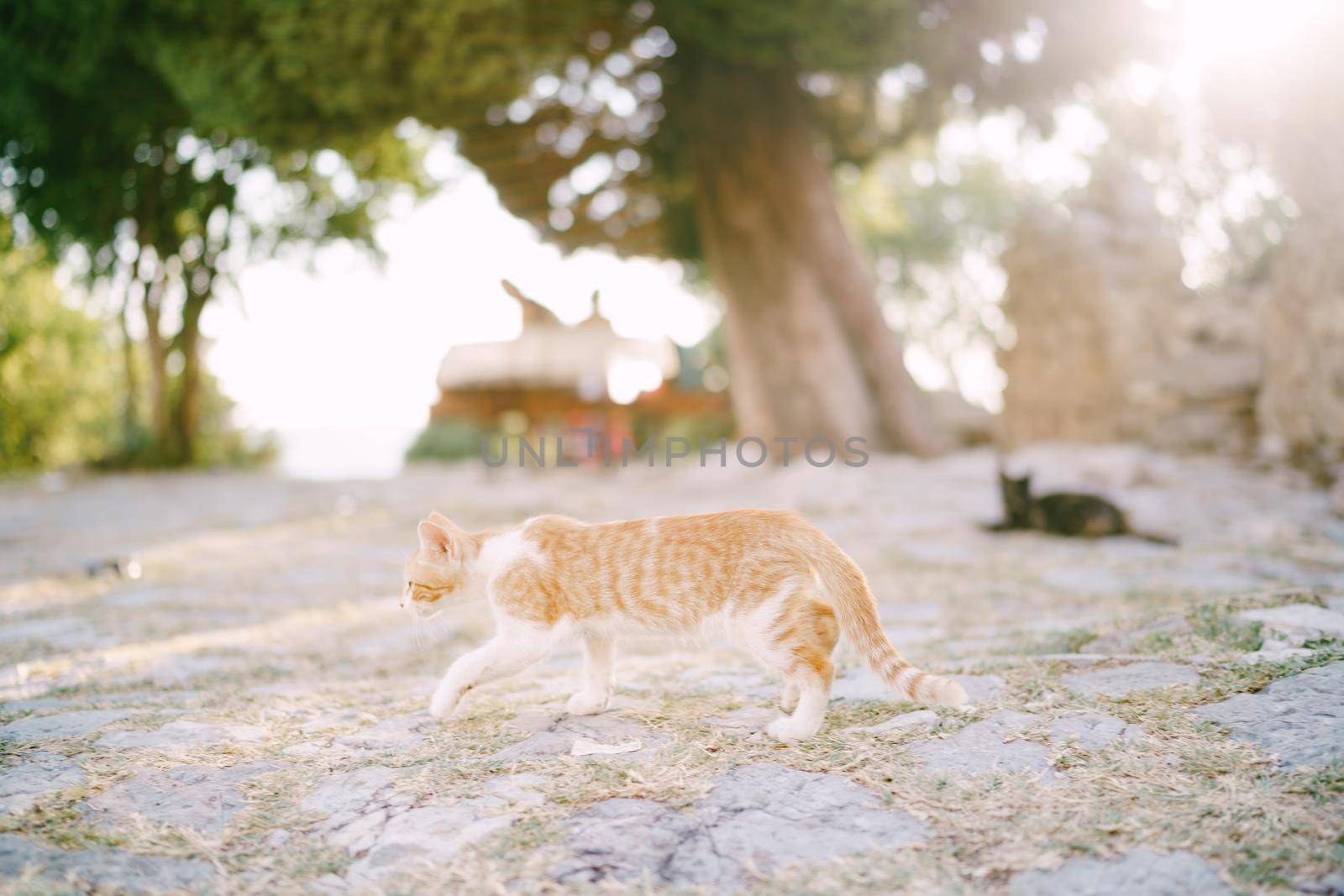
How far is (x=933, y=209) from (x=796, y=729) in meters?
24.0

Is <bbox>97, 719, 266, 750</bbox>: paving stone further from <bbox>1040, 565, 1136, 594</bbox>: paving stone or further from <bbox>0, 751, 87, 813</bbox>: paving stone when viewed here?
<bbox>1040, 565, 1136, 594</bbox>: paving stone

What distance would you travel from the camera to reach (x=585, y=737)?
2275 millimetres

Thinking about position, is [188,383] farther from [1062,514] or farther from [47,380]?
[1062,514]

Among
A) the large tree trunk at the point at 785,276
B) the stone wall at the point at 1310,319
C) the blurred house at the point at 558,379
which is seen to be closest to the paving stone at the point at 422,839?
the stone wall at the point at 1310,319

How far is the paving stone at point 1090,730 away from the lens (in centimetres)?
208

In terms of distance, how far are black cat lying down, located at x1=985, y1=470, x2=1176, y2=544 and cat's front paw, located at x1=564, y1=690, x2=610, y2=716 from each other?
4446 millimetres

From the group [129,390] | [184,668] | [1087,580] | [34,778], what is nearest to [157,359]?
[129,390]

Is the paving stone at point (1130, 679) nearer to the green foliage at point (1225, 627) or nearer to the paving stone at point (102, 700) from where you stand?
the green foliage at point (1225, 627)

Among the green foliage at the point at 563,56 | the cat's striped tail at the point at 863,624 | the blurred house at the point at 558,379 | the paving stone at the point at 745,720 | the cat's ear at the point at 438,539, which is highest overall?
the green foliage at the point at 563,56

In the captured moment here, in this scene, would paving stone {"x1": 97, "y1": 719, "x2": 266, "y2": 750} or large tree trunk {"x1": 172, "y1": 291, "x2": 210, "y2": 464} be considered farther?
large tree trunk {"x1": 172, "y1": 291, "x2": 210, "y2": 464}

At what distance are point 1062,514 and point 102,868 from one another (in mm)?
5836

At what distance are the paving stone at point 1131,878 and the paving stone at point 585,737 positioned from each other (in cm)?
94

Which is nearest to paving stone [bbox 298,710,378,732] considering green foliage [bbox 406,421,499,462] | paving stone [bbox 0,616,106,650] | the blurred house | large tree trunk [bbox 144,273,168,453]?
paving stone [bbox 0,616,106,650]

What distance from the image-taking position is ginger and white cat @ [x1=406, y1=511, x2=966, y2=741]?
226cm
